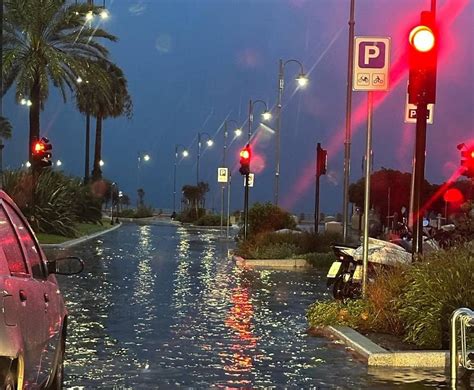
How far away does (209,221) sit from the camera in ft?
230

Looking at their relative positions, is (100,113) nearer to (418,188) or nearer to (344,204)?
(344,204)

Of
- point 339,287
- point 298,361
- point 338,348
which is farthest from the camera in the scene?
point 339,287

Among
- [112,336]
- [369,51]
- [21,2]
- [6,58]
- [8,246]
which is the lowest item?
[112,336]

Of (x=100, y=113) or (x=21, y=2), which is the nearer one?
(x=21, y=2)

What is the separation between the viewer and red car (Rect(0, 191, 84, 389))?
4785 millimetres

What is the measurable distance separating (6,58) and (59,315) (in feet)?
92.7

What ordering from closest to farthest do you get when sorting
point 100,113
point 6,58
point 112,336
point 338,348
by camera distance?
point 338,348 < point 112,336 < point 6,58 < point 100,113

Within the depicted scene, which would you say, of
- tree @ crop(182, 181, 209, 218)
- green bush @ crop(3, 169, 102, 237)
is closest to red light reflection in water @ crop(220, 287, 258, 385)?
green bush @ crop(3, 169, 102, 237)

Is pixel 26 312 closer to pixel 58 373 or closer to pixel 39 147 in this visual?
pixel 58 373

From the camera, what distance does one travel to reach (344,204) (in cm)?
2467

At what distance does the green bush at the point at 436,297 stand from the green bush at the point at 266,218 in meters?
21.2

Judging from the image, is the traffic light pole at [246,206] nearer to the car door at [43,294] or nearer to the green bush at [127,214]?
the car door at [43,294]

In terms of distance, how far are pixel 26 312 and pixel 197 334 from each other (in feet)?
20.0

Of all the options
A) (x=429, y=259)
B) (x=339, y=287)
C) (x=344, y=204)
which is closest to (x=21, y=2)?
(x=344, y=204)
